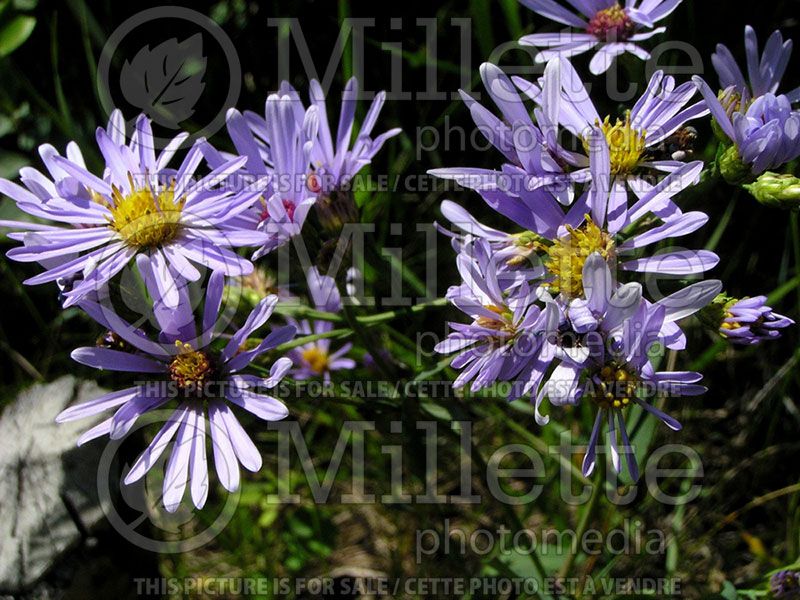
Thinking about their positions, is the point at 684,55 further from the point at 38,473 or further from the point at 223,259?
the point at 38,473

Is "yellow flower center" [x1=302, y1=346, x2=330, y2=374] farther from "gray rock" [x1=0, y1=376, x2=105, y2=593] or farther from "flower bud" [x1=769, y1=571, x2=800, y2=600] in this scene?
"flower bud" [x1=769, y1=571, x2=800, y2=600]

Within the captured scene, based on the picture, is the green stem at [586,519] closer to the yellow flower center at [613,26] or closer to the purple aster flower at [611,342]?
the purple aster flower at [611,342]

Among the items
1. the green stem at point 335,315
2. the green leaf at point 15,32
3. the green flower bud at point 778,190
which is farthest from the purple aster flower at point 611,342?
the green leaf at point 15,32

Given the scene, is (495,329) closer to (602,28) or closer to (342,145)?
(342,145)

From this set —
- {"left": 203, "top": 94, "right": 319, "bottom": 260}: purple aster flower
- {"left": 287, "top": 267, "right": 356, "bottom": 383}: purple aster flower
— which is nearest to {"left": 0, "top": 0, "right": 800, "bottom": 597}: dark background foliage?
{"left": 287, "top": 267, "right": 356, "bottom": 383}: purple aster flower

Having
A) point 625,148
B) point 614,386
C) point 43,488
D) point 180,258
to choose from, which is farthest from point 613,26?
point 43,488

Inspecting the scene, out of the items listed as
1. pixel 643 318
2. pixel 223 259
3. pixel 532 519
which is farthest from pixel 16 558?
pixel 643 318
